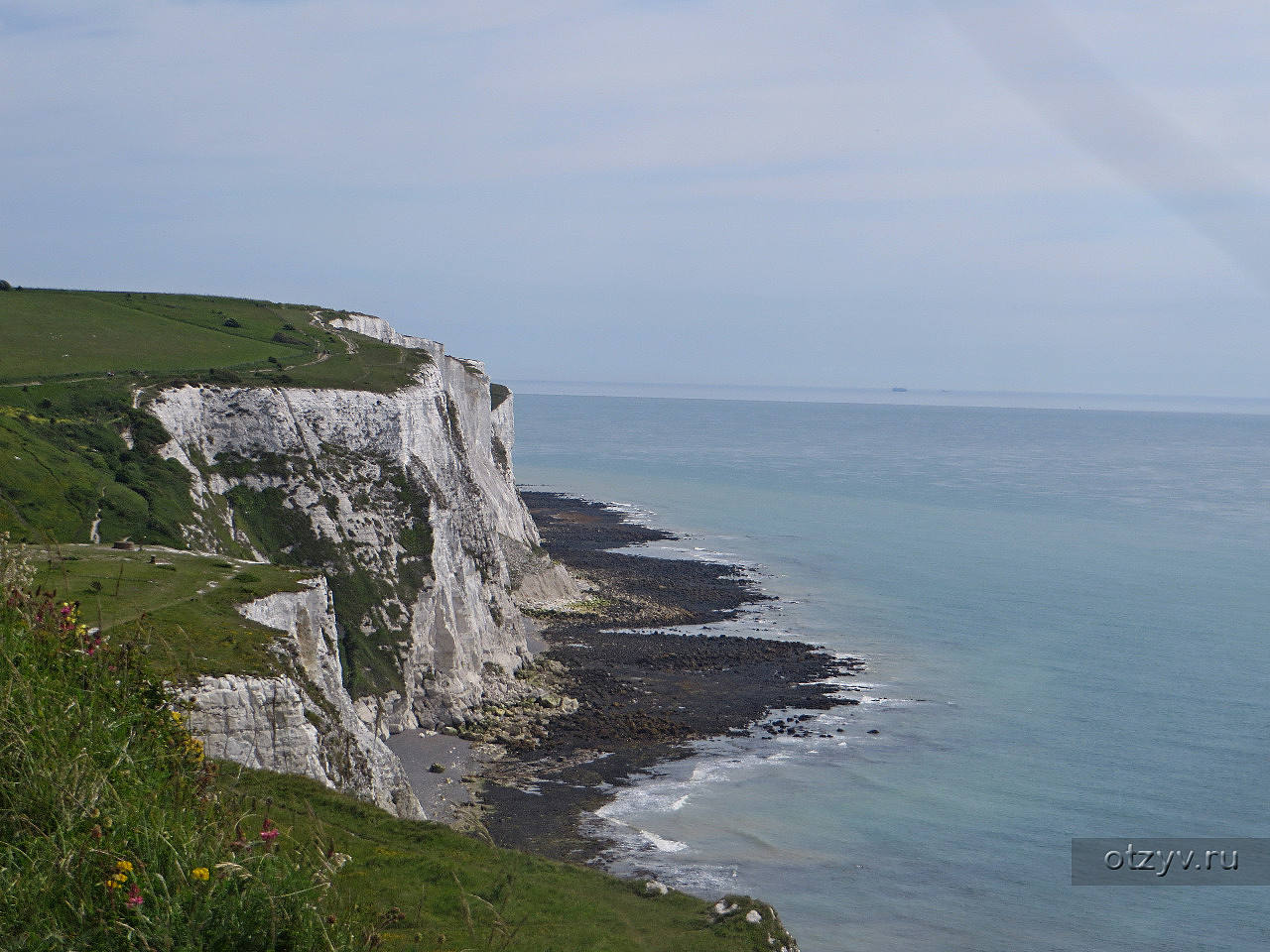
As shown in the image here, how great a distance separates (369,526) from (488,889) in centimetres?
3434

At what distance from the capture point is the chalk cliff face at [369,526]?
4772 cm

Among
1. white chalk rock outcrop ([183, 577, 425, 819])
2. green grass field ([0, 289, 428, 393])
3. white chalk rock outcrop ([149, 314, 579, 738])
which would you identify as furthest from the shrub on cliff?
green grass field ([0, 289, 428, 393])

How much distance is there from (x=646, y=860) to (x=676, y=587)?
165 ft

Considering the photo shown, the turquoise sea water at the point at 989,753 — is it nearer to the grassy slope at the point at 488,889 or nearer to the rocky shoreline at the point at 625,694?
the rocky shoreline at the point at 625,694

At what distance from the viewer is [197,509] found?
4609cm

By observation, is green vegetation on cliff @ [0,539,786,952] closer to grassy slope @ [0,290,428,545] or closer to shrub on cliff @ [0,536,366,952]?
shrub on cliff @ [0,536,366,952]

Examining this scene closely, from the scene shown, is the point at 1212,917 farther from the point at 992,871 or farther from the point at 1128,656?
the point at 1128,656

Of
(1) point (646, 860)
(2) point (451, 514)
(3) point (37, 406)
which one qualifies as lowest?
(1) point (646, 860)

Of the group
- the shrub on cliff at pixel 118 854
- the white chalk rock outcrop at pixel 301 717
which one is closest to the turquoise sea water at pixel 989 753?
the white chalk rock outcrop at pixel 301 717

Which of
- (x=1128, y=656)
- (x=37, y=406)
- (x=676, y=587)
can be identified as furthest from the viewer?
(x=676, y=587)

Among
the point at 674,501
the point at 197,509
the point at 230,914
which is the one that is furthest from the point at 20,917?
the point at 674,501

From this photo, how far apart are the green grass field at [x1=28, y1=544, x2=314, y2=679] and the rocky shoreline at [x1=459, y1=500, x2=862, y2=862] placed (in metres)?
7.51

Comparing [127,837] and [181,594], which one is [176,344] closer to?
[181,594]

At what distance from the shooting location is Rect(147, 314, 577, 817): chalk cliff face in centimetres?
4772
